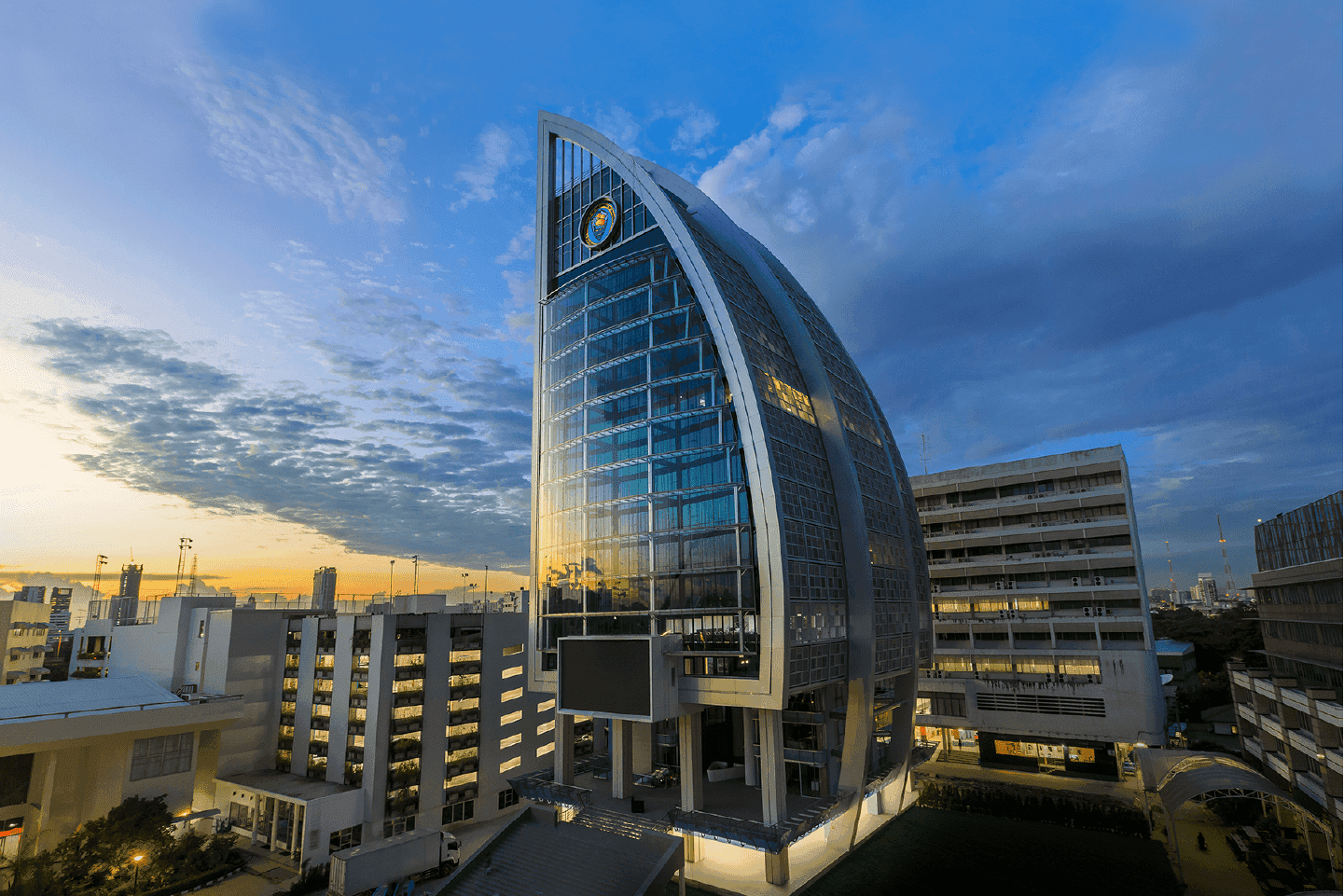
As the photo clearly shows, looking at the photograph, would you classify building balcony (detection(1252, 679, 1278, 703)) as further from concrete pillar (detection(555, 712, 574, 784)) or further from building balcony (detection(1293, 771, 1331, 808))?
concrete pillar (detection(555, 712, 574, 784))

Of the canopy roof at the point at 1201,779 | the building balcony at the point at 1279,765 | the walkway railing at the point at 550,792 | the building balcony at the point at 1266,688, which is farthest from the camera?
the building balcony at the point at 1266,688

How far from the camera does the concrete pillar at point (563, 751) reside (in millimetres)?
53062

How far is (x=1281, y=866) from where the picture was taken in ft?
141

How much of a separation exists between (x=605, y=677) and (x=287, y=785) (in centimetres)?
3394

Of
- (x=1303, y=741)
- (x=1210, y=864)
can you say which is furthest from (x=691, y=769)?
(x=1303, y=741)

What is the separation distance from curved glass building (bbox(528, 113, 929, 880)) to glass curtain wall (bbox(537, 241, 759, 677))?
0.50 ft

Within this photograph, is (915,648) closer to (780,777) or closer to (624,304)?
(780,777)

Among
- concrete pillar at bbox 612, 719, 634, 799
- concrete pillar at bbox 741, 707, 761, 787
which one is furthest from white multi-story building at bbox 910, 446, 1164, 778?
concrete pillar at bbox 612, 719, 634, 799

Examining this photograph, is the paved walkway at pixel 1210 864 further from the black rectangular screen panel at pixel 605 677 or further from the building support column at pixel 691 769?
the black rectangular screen panel at pixel 605 677

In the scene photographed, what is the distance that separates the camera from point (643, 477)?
50031 millimetres

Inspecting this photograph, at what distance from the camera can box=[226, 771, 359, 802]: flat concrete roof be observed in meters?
54.8

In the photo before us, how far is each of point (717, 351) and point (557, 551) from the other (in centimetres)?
2105

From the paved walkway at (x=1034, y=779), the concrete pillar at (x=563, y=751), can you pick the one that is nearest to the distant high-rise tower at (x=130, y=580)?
the concrete pillar at (x=563, y=751)

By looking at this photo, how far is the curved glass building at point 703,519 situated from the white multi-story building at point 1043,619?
68.8 feet
